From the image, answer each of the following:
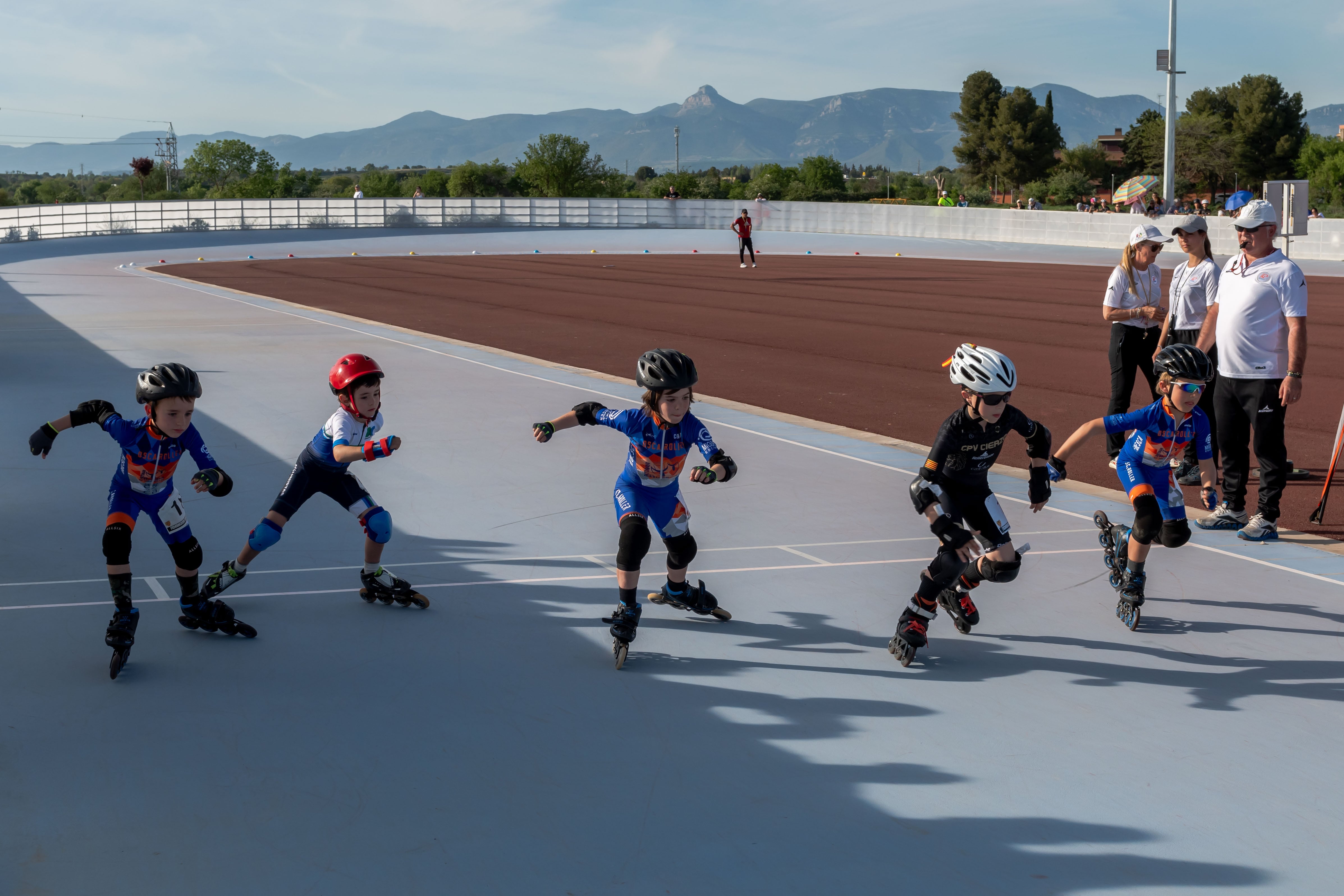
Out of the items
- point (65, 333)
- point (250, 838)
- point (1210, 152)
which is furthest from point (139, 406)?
point (1210, 152)

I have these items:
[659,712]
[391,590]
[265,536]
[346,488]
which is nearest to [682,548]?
[659,712]

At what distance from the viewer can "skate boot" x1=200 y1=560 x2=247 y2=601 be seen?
20.3 ft

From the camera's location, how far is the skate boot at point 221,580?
618 cm

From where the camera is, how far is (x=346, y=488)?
256 inches

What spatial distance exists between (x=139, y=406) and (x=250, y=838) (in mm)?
9829

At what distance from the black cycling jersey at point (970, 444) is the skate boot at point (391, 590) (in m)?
2.73

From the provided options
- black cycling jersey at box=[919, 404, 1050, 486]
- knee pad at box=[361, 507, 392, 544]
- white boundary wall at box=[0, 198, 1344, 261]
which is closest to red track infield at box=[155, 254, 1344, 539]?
black cycling jersey at box=[919, 404, 1050, 486]

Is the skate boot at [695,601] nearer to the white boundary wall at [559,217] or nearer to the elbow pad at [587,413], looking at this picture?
the elbow pad at [587,413]

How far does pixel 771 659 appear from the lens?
19.2 feet

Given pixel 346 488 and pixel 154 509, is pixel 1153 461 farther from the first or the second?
pixel 154 509

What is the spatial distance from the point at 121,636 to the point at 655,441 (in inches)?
102

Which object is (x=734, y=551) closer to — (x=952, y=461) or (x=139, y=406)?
(x=952, y=461)

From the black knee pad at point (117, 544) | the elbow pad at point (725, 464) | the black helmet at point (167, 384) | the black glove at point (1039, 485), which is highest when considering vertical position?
the black helmet at point (167, 384)

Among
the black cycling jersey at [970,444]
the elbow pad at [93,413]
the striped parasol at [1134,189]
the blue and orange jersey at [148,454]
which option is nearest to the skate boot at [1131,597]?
the black cycling jersey at [970,444]
